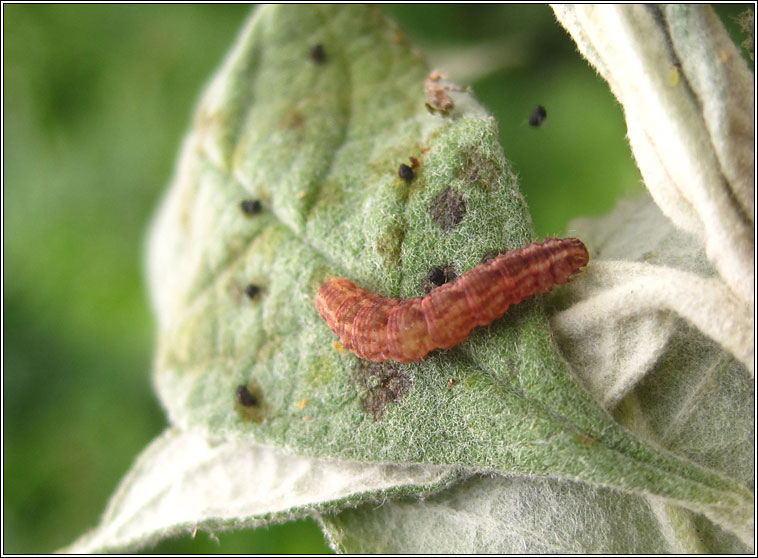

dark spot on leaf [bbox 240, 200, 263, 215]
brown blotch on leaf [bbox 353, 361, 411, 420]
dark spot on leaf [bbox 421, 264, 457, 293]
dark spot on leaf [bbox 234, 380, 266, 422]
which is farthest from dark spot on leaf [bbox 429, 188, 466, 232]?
dark spot on leaf [bbox 234, 380, 266, 422]

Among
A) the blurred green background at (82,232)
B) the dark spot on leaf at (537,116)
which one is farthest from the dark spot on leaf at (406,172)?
the blurred green background at (82,232)

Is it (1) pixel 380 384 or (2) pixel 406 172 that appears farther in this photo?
(2) pixel 406 172

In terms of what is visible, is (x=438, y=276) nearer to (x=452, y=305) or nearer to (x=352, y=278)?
(x=452, y=305)

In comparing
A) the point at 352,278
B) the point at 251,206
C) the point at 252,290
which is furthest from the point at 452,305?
the point at 251,206

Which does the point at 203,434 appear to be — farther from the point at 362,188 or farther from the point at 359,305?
the point at 362,188

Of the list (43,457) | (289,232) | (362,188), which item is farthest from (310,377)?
(43,457)

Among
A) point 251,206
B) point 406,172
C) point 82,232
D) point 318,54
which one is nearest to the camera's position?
point 406,172
